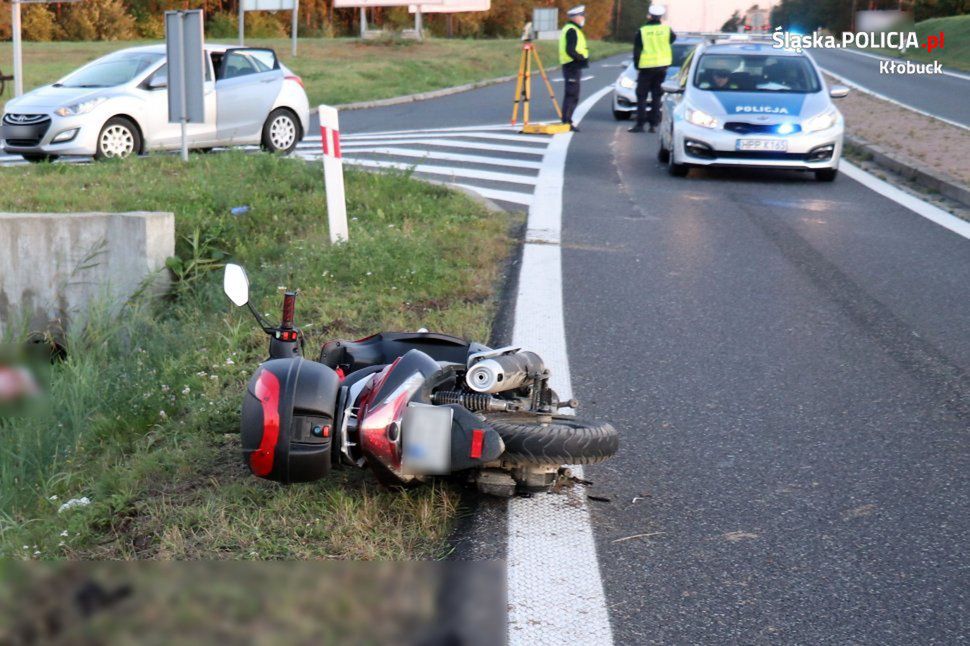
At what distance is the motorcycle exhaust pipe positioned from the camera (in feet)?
12.8

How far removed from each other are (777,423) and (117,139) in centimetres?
1189

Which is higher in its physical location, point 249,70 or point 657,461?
point 249,70

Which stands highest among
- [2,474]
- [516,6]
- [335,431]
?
[516,6]

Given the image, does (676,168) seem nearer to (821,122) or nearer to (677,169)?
(677,169)

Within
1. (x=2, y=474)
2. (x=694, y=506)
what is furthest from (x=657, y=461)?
(x=2, y=474)

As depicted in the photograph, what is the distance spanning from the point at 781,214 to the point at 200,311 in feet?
19.0

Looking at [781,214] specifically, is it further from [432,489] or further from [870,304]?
[432,489]

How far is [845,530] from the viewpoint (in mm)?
3770

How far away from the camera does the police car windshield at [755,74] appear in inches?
568

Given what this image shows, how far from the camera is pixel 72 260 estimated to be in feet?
29.0

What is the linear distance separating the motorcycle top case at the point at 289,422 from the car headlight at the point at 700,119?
35.2 feet

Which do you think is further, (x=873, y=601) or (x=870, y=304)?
(x=870, y=304)

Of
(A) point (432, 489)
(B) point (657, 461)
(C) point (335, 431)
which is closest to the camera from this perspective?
(C) point (335, 431)

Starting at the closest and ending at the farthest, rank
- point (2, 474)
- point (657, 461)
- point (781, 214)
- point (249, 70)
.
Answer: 1. point (657, 461)
2. point (2, 474)
3. point (781, 214)
4. point (249, 70)
